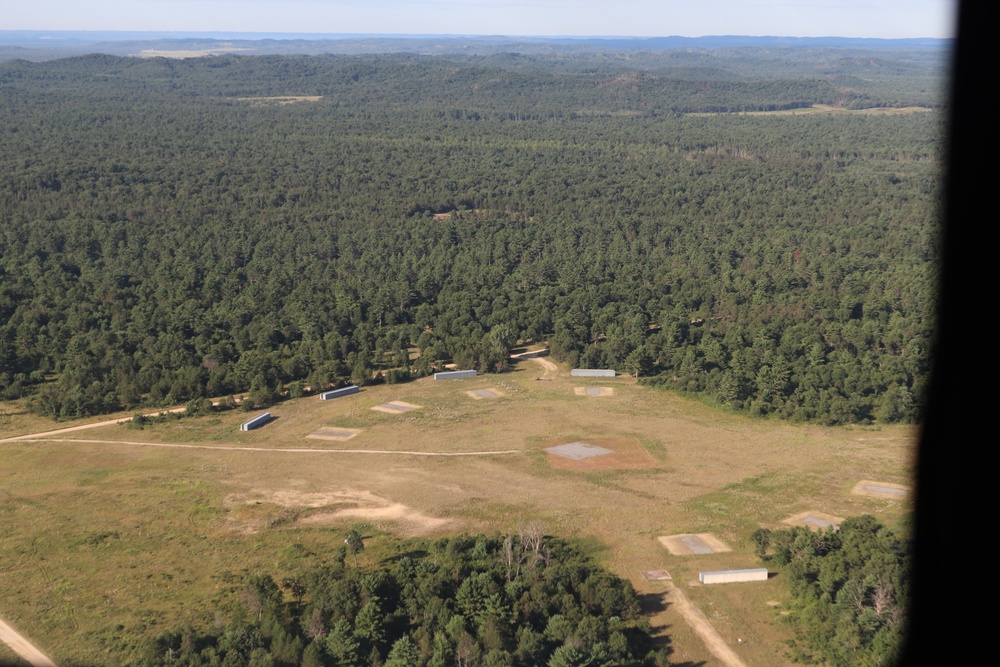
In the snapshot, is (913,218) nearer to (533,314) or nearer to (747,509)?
(533,314)

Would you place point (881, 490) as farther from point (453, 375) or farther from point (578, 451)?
point (453, 375)

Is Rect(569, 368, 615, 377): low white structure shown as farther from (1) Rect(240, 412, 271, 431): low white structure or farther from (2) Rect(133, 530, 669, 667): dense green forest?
(2) Rect(133, 530, 669, 667): dense green forest

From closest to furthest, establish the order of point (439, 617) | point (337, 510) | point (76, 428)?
point (439, 617), point (337, 510), point (76, 428)

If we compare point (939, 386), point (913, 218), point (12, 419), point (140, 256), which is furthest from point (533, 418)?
point (913, 218)

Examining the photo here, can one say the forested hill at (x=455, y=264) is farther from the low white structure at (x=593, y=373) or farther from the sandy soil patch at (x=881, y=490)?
the sandy soil patch at (x=881, y=490)

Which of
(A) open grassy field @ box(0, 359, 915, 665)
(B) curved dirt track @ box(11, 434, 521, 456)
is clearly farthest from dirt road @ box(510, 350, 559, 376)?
(B) curved dirt track @ box(11, 434, 521, 456)

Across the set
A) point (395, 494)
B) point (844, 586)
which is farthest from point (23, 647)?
point (844, 586)
